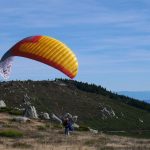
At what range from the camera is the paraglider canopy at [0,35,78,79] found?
119ft

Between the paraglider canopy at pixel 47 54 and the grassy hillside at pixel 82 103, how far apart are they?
262ft

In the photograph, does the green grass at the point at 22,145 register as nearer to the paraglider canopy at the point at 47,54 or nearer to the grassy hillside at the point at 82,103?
the paraglider canopy at the point at 47,54

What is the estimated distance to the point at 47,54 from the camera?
Result: 36406 mm

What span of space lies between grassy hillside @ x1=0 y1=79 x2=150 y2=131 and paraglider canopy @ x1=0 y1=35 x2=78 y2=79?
262ft

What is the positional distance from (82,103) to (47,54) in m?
109

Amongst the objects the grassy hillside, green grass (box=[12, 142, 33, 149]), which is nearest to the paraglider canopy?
green grass (box=[12, 142, 33, 149])

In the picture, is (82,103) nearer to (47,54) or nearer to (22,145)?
(47,54)

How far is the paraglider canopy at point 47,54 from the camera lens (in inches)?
1425

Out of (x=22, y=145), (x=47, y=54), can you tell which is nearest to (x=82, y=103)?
(x=47, y=54)

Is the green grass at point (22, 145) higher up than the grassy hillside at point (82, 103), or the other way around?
the grassy hillside at point (82, 103)

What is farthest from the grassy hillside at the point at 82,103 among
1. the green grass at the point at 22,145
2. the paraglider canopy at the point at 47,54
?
the green grass at the point at 22,145

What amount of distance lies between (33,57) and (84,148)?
725 centimetres

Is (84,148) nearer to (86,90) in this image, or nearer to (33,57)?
(33,57)

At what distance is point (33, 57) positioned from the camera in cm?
3666
